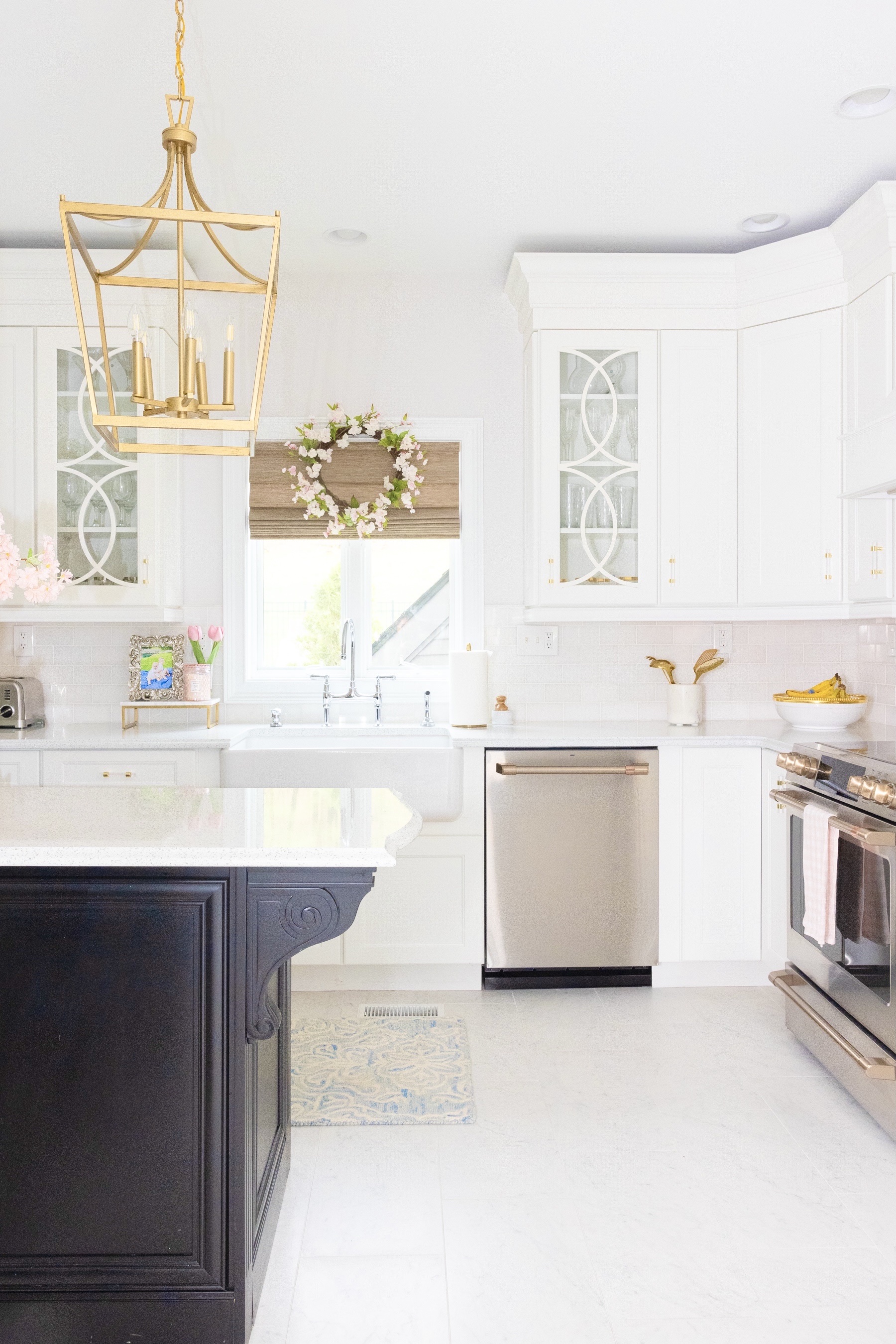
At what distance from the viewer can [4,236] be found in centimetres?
369

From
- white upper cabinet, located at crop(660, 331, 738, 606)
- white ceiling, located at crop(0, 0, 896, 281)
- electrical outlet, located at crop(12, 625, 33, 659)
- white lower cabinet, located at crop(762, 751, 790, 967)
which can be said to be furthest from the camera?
electrical outlet, located at crop(12, 625, 33, 659)

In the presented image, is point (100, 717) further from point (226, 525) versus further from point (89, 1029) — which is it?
point (89, 1029)

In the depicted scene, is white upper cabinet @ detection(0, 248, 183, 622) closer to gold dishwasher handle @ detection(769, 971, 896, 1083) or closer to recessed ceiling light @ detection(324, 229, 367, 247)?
recessed ceiling light @ detection(324, 229, 367, 247)

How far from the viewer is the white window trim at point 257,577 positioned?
4.07 metres

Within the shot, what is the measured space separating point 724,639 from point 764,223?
158cm

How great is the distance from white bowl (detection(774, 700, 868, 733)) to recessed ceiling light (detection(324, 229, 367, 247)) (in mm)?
2347

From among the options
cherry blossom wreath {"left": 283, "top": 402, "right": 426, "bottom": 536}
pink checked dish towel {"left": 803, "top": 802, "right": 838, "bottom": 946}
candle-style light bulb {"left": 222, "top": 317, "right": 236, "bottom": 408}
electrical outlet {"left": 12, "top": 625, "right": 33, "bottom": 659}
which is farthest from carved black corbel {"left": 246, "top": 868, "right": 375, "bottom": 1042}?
electrical outlet {"left": 12, "top": 625, "right": 33, "bottom": 659}

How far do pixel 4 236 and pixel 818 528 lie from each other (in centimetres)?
320

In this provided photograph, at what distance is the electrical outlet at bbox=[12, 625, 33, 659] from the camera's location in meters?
4.00

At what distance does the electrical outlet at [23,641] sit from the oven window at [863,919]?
3.10 m

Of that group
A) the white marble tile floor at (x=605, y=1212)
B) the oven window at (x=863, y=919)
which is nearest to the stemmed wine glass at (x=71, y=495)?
the white marble tile floor at (x=605, y=1212)

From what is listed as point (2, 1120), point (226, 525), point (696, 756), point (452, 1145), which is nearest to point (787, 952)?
point (696, 756)

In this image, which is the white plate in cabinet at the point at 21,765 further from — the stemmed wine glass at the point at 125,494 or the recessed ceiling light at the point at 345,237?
the recessed ceiling light at the point at 345,237

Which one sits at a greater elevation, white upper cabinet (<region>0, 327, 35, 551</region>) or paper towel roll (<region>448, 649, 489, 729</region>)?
white upper cabinet (<region>0, 327, 35, 551</region>)
